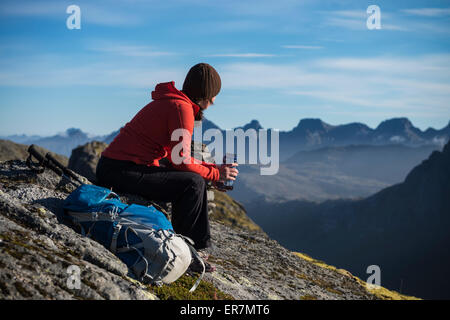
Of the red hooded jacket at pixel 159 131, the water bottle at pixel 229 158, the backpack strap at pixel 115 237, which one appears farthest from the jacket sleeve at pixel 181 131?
the backpack strap at pixel 115 237

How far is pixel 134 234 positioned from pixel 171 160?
6.18 ft

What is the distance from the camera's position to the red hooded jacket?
7949 millimetres

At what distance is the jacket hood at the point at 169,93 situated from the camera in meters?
8.16

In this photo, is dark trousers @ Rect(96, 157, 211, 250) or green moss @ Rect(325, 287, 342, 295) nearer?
dark trousers @ Rect(96, 157, 211, 250)

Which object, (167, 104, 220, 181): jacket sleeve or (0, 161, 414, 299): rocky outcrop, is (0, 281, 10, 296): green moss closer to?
(0, 161, 414, 299): rocky outcrop

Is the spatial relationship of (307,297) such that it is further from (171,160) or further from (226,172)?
(171,160)

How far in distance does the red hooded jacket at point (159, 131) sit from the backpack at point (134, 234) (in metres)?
1.01

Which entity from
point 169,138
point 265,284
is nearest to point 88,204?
point 169,138

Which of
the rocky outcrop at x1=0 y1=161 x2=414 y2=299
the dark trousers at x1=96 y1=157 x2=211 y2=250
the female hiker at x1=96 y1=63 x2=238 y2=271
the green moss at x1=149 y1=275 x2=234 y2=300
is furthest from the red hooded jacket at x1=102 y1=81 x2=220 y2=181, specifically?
the green moss at x1=149 y1=275 x2=234 y2=300

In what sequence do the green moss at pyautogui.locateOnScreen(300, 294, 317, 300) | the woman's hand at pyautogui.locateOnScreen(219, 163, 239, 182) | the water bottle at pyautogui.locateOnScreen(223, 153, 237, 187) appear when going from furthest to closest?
the green moss at pyautogui.locateOnScreen(300, 294, 317, 300)
the water bottle at pyautogui.locateOnScreen(223, 153, 237, 187)
the woman's hand at pyautogui.locateOnScreen(219, 163, 239, 182)

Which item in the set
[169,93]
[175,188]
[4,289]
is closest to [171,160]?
[175,188]

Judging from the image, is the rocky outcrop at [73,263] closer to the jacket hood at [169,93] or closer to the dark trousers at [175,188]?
the dark trousers at [175,188]

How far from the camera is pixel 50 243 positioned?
668cm
